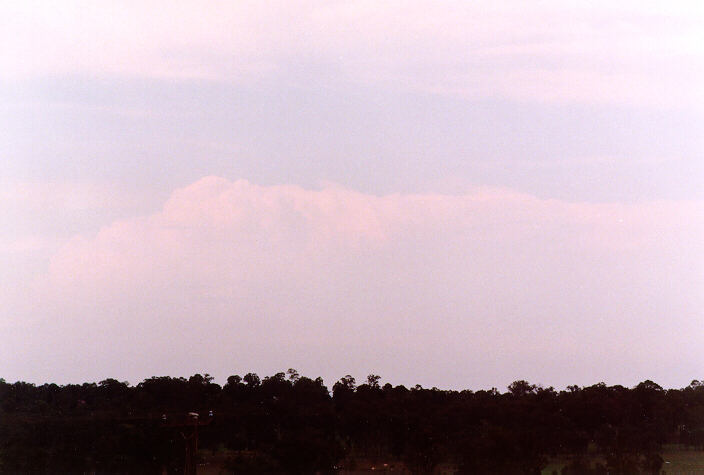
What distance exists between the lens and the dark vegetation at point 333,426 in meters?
121

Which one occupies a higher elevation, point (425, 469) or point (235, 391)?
point (235, 391)

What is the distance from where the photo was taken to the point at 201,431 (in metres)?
133

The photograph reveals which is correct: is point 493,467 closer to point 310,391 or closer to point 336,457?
point 336,457

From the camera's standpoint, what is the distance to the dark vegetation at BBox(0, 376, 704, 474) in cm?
12100

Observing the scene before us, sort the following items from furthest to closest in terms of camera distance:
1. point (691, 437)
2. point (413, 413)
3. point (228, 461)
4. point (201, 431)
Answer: point (691, 437)
point (413, 413)
point (201, 431)
point (228, 461)

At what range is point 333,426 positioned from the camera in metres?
142

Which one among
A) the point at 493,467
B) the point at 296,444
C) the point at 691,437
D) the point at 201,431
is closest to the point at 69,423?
the point at 201,431

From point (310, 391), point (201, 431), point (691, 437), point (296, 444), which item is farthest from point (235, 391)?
point (691, 437)

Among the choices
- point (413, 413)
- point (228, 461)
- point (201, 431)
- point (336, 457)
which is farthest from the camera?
point (413, 413)

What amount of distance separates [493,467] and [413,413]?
22.1 metres

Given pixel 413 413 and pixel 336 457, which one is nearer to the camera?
pixel 336 457

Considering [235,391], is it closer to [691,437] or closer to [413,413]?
[413,413]

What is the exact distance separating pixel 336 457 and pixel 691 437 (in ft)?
193

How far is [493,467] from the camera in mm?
120750
